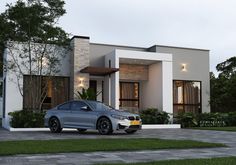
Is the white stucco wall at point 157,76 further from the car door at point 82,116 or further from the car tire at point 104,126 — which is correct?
the car tire at point 104,126

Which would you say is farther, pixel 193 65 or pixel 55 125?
pixel 193 65

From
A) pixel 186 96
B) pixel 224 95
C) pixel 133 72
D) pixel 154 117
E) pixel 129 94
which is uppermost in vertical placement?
pixel 133 72

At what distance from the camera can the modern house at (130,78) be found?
20.4m

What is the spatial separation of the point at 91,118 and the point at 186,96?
11770mm

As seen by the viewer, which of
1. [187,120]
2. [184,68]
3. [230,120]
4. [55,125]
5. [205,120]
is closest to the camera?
[55,125]

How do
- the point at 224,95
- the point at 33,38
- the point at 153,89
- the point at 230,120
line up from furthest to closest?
the point at 224,95 → the point at 230,120 → the point at 153,89 → the point at 33,38

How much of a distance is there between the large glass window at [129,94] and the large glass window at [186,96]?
2.41 metres

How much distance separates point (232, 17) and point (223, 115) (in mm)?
5907

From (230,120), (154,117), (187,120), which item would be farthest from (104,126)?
(230,120)

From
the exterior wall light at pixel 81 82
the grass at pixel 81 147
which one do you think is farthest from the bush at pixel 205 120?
the grass at pixel 81 147

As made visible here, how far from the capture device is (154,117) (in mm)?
20250

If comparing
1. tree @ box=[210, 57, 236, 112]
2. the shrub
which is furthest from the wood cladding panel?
tree @ box=[210, 57, 236, 112]

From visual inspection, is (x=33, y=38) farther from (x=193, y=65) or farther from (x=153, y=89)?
(x=193, y=65)

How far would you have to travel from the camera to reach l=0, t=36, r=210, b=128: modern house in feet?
67.0
